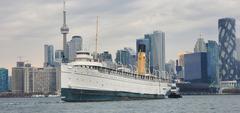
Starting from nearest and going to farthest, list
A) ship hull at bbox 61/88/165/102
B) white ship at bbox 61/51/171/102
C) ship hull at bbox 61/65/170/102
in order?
ship hull at bbox 61/88/165/102, ship hull at bbox 61/65/170/102, white ship at bbox 61/51/171/102

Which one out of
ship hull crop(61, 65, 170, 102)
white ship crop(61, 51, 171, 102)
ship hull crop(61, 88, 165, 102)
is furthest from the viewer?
white ship crop(61, 51, 171, 102)

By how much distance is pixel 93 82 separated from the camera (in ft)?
478

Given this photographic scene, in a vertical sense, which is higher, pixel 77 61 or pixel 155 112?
pixel 77 61

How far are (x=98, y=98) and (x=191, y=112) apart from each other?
5557cm

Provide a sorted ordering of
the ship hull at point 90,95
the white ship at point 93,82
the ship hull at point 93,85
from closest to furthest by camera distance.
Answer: the ship hull at point 90,95, the ship hull at point 93,85, the white ship at point 93,82

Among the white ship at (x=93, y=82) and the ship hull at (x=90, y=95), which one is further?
the white ship at (x=93, y=82)

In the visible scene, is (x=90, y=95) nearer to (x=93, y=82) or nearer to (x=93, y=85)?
(x=93, y=85)

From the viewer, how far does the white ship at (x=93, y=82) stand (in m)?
142

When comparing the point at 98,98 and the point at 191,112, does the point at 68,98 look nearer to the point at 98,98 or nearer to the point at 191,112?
the point at 98,98

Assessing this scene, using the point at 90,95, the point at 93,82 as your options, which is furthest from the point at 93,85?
the point at 90,95

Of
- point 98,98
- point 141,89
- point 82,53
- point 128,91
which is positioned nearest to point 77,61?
point 82,53

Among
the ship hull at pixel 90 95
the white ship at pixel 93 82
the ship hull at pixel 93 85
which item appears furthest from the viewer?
the white ship at pixel 93 82

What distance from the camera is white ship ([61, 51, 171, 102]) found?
14188cm

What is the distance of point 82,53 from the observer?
506 feet
